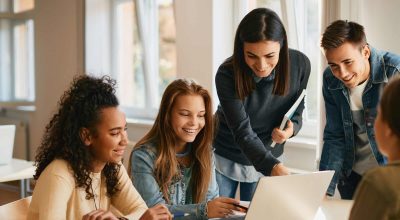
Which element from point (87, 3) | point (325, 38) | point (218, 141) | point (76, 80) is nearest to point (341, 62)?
point (325, 38)

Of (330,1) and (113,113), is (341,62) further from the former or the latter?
(330,1)

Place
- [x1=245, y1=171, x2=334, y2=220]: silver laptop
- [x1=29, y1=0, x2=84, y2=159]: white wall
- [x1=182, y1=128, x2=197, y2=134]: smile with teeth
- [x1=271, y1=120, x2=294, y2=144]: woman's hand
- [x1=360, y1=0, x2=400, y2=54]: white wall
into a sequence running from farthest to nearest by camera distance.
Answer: [x1=29, y1=0, x2=84, y2=159]: white wall < [x1=360, y1=0, x2=400, y2=54]: white wall < [x1=271, y1=120, x2=294, y2=144]: woman's hand < [x1=182, y1=128, x2=197, y2=134]: smile with teeth < [x1=245, y1=171, x2=334, y2=220]: silver laptop

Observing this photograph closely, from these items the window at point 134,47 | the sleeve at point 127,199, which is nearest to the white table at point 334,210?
the sleeve at point 127,199

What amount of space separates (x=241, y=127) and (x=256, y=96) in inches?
6.7

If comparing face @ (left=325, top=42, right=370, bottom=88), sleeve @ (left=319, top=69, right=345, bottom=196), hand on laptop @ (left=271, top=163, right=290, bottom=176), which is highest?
face @ (left=325, top=42, right=370, bottom=88)

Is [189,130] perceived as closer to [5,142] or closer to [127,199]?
[127,199]

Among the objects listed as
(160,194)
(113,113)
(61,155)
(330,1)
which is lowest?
(160,194)

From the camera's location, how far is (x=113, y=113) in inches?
69.8

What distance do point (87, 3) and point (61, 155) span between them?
3.75 metres

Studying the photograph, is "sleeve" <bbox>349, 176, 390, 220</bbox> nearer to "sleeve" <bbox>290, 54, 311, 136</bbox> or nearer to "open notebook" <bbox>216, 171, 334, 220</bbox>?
"open notebook" <bbox>216, 171, 334, 220</bbox>

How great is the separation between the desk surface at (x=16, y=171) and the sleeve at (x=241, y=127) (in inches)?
52.5

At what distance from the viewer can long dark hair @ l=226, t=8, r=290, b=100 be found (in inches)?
80.4

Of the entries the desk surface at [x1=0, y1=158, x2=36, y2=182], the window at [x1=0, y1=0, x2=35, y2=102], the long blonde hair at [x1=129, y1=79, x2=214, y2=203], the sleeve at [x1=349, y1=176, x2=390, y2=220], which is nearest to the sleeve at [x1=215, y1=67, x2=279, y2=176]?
the long blonde hair at [x1=129, y1=79, x2=214, y2=203]

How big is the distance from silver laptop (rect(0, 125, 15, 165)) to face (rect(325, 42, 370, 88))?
6.75 feet
